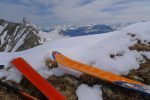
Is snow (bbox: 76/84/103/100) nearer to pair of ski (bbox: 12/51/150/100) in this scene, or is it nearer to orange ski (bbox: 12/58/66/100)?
pair of ski (bbox: 12/51/150/100)

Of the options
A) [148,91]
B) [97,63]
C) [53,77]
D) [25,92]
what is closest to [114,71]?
[97,63]

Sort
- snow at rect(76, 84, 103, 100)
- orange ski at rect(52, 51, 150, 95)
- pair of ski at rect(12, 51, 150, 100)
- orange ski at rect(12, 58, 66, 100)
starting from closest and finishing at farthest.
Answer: orange ski at rect(12, 58, 66, 100), pair of ski at rect(12, 51, 150, 100), snow at rect(76, 84, 103, 100), orange ski at rect(52, 51, 150, 95)

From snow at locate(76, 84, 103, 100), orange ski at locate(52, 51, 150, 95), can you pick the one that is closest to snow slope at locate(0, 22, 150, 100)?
orange ski at locate(52, 51, 150, 95)

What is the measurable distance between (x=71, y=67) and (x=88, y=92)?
1.64 metres

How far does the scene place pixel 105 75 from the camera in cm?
1077

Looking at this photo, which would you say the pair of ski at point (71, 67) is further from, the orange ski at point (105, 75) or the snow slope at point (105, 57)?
the snow slope at point (105, 57)

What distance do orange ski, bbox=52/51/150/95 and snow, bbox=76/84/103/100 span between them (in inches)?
22.2

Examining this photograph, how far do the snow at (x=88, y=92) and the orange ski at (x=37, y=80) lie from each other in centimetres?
96

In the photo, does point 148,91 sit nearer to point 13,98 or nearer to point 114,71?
point 114,71

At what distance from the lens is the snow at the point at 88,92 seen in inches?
394

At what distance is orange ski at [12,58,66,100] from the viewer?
31.7 feet

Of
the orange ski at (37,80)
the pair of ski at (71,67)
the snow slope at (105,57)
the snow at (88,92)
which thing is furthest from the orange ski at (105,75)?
the orange ski at (37,80)

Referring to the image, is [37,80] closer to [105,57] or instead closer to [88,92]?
[88,92]

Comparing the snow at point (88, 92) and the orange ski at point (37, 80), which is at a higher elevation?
the orange ski at point (37, 80)
